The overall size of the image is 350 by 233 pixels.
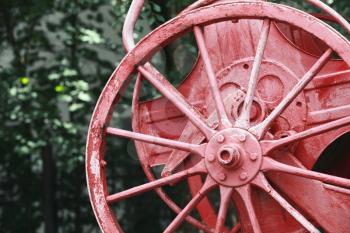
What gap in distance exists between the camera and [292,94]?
125 inches

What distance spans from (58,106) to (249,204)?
12.7 feet

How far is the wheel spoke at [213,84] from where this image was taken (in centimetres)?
327

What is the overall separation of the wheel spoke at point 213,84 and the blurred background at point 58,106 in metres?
2.15

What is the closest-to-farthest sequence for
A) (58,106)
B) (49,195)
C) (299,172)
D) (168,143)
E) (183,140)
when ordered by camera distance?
(299,172) < (168,143) < (183,140) < (58,106) < (49,195)

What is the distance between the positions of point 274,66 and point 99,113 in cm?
79

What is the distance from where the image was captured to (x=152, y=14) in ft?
16.8

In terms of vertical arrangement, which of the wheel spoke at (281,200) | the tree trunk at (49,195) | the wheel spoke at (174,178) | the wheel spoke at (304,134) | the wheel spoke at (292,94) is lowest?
the wheel spoke at (281,200)

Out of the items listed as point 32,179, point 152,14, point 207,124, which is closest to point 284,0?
point 152,14

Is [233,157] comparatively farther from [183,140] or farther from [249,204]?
[183,140]

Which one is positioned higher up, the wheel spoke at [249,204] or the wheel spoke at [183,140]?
the wheel spoke at [183,140]

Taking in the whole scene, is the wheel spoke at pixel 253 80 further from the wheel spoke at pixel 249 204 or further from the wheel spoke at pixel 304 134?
the wheel spoke at pixel 249 204

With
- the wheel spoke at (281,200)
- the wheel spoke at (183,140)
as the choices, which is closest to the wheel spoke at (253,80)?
the wheel spoke at (281,200)

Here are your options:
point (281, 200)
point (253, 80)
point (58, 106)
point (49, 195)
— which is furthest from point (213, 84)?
point (49, 195)

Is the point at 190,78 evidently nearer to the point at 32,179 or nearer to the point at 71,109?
the point at 71,109
